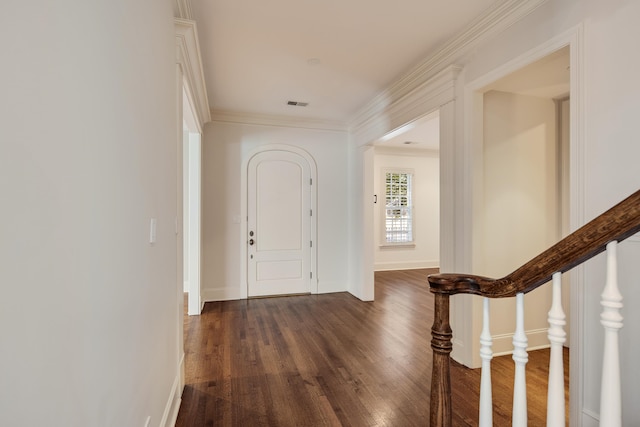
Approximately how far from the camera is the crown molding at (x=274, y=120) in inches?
177

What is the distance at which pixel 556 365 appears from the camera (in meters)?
0.84

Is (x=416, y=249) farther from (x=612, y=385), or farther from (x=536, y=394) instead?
(x=612, y=385)

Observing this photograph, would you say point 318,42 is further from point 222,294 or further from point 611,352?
point 222,294

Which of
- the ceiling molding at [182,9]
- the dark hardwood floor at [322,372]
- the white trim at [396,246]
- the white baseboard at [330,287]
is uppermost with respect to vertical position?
the ceiling molding at [182,9]

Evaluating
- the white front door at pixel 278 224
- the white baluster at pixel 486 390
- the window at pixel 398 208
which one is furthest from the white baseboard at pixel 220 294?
the white baluster at pixel 486 390

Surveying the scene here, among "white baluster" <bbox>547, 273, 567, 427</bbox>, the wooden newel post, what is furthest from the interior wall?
"white baluster" <bbox>547, 273, 567, 427</bbox>

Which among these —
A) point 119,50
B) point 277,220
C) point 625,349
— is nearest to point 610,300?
point 625,349

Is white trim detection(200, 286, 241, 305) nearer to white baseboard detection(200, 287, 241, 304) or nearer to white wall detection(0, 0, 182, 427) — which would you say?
white baseboard detection(200, 287, 241, 304)

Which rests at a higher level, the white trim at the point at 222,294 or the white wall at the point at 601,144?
the white wall at the point at 601,144

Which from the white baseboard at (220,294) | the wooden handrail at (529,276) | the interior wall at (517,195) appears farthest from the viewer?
the white baseboard at (220,294)

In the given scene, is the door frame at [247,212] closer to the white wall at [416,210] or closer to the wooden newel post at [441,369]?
the white wall at [416,210]

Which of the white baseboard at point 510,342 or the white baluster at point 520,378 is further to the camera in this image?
the white baseboard at point 510,342

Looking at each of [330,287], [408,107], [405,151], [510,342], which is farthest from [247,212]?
[405,151]

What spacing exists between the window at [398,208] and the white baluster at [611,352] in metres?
6.33
